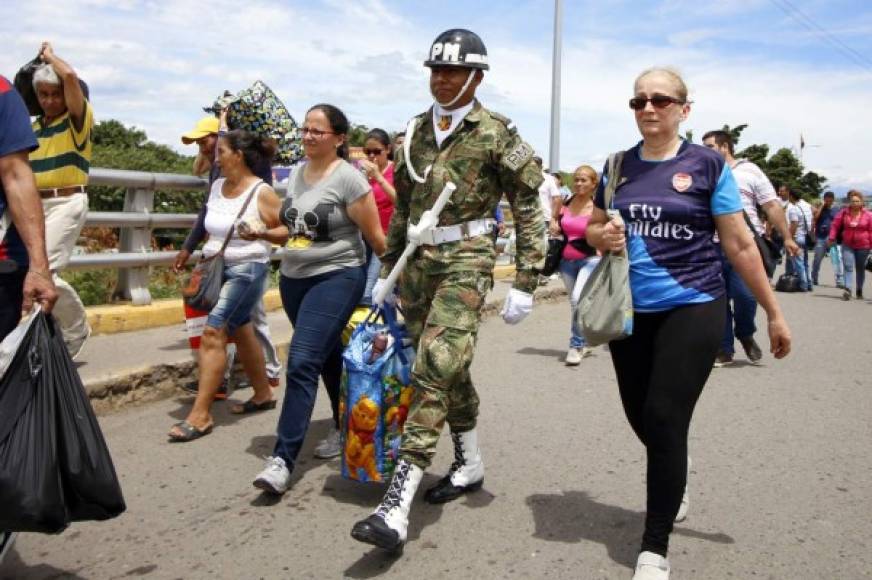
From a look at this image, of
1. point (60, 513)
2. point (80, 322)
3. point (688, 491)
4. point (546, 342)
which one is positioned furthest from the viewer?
point (546, 342)

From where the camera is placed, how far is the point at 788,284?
1502cm

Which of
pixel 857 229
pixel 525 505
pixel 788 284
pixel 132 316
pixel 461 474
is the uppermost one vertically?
pixel 857 229

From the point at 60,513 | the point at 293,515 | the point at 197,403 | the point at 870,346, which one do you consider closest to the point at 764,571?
the point at 293,515

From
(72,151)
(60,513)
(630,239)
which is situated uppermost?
(72,151)

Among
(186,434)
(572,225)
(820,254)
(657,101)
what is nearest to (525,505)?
(657,101)

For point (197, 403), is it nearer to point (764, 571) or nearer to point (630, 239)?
point (630, 239)

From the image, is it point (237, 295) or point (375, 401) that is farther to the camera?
point (237, 295)

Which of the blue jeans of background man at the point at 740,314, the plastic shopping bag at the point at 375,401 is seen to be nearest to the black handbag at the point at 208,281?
the plastic shopping bag at the point at 375,401

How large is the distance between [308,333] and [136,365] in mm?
2114

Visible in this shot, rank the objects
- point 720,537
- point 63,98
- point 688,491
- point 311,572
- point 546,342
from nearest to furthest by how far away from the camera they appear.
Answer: point 311,572
point 720,537
point 688,491
point 63,98
point 546,342

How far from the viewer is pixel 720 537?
3.94 metres

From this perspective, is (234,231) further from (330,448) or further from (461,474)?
(461,474)

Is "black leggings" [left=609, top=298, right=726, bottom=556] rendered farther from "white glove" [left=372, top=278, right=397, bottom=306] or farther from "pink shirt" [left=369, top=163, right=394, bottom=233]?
"pink shirt" [left=369, top=163, right=394, bottom=233]

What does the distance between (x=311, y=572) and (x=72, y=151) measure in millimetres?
3187
